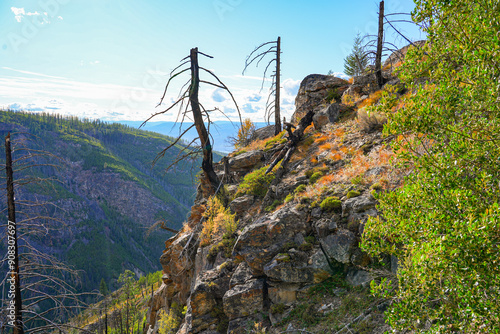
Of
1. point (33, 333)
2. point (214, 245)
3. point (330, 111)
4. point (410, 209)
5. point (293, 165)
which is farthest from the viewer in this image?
point (330, 111)

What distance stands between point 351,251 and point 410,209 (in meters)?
3.22

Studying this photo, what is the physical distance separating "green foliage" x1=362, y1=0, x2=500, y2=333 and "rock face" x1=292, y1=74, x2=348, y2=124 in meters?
15.0

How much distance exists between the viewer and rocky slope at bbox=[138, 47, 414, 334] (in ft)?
25.3

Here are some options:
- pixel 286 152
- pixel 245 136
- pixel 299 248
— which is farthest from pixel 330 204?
pixel 245 136

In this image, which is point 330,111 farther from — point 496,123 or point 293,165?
point 496,123

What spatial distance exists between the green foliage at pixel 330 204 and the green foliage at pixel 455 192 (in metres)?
3.47

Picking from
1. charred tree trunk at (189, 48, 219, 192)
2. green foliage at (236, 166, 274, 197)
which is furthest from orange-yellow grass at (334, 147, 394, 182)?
charred tree trunk at (189, 48, 219, 192)

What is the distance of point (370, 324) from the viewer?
21.6 feet

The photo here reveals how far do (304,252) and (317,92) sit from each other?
600 inches

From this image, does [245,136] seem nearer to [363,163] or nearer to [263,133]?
[263,133]

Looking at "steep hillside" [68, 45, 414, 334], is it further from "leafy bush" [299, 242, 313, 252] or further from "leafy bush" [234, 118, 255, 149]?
"leafy bush" [234, 118, 255, 149]

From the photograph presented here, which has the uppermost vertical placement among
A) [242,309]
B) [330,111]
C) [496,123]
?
[330,111]

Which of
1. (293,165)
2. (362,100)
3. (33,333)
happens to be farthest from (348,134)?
(33,333)

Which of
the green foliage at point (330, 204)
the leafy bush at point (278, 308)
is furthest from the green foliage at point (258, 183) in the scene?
the leafy bush at point (278, 308)
